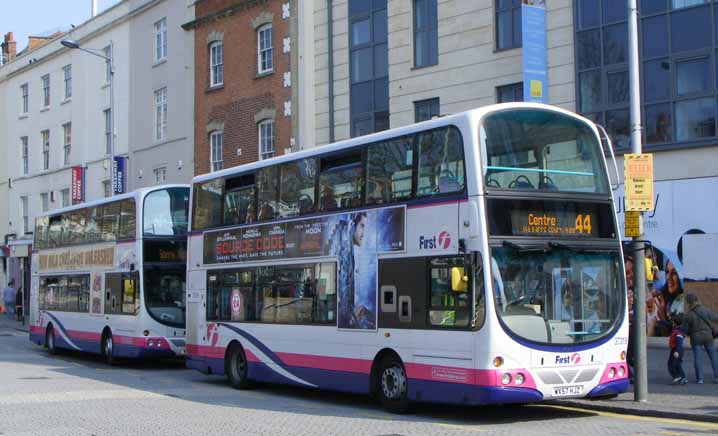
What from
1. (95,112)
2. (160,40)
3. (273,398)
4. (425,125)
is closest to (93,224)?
(273,398)

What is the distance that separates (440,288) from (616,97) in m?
9.76

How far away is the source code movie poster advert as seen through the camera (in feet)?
47.2

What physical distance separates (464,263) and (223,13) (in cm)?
2374

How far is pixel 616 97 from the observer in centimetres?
2125

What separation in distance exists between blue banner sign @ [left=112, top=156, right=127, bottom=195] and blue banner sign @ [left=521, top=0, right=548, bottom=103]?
2187 cm

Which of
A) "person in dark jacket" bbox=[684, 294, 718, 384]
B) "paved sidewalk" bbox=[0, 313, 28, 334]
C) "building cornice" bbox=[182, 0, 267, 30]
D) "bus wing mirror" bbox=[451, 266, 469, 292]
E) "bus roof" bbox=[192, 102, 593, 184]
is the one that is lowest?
"paved sidewalk" bbox=[0, 313, 28, 334]

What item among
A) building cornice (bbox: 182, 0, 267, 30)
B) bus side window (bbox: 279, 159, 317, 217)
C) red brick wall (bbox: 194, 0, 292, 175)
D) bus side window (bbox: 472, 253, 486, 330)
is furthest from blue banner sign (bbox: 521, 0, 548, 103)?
building cornice (bbox: 182, 0, 267, 30)

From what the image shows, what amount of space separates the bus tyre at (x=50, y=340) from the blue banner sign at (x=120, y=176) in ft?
37.2

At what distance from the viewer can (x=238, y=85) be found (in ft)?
111

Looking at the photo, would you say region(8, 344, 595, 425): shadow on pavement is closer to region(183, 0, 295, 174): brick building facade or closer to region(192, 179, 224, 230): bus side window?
region(192, 179, 224, 230): bus side window

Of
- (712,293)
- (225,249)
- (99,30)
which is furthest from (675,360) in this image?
(99,30)

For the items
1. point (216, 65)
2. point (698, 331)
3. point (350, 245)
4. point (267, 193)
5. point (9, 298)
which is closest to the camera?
point (350, 245)

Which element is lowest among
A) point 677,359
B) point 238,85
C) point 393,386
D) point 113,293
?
point 393,386

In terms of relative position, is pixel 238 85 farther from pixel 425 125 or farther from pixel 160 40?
pixel 425 125
